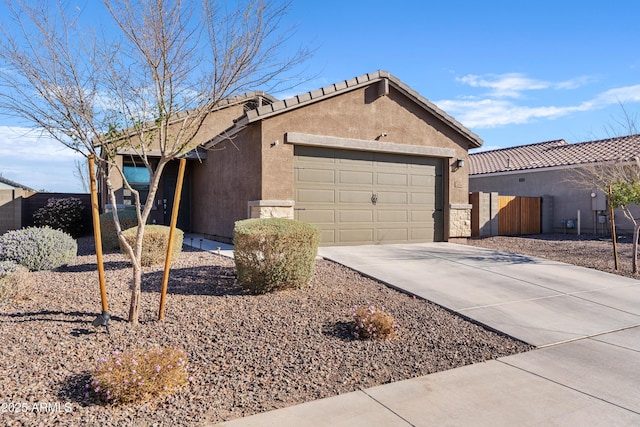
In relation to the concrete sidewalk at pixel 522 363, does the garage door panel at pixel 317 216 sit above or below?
above

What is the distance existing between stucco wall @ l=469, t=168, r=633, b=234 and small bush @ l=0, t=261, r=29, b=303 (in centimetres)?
1985

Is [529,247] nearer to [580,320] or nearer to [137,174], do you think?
[580,320]

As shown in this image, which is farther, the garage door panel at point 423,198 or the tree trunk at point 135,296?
the garage door panel at point 423,198

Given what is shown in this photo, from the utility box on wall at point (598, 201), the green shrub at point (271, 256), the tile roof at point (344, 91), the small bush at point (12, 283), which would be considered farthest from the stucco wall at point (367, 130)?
the utility box on wall at point (598, 201)

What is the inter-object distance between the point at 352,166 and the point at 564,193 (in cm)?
1352

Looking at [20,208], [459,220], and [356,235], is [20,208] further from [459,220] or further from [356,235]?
[459,220]

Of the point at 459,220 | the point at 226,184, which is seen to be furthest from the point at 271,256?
the point at 459,220

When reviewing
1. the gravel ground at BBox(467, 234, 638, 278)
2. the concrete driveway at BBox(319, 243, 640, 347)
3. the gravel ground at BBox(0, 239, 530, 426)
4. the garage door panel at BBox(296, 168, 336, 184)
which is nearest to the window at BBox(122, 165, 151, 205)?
the garage door panel at BBox(296, 168, 336, 184)

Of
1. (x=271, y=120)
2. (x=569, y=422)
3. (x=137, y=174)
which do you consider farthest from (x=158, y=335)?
(x=137, y=174)

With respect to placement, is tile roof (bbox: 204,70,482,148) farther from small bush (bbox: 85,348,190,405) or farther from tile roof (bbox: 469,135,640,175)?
tile roof (bbox: 469,135,640,175)

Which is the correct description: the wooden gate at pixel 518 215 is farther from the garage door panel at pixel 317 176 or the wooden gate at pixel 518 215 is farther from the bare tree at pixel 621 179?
the garage door panel at pixel 317 176

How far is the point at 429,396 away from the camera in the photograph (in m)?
3.98

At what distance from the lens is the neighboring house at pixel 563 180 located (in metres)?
18.8

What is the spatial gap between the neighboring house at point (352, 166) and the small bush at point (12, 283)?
205 inches
